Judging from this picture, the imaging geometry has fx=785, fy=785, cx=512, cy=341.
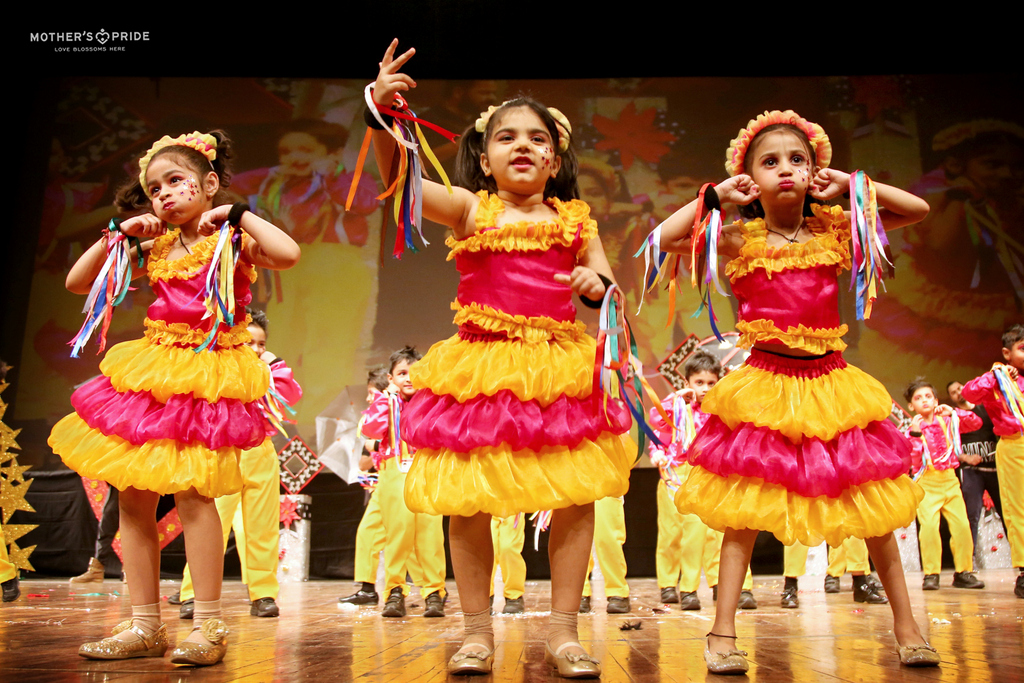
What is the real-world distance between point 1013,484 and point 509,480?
4248mm

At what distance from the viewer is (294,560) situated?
6.62 meters

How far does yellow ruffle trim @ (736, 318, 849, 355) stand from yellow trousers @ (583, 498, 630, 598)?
177 centimetres

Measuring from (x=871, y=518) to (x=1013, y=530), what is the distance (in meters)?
3.47

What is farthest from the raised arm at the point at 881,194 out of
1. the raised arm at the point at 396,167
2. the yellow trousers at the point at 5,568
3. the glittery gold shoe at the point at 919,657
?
the yellow trousers at the point at 5,568

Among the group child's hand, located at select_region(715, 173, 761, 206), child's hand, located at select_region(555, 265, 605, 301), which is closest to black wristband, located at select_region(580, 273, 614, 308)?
child's hand, located at select_region(555, 265, 605, 301)

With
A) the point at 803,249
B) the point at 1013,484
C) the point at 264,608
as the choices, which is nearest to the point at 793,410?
the point at 803,249

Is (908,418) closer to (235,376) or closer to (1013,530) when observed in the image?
(1013,530)

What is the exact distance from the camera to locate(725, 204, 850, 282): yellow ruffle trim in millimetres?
2273

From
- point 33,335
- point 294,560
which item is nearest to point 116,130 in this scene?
point 33,335

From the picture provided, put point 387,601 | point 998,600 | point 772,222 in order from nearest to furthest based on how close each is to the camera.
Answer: point 772,222 → point 387,601 → point 998,600

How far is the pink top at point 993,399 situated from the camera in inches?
184

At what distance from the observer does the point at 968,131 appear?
7145 millimetres

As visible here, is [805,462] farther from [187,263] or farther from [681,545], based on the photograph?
[681,545]

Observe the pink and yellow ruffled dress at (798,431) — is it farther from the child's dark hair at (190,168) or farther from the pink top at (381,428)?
the pink top at (381,428)
